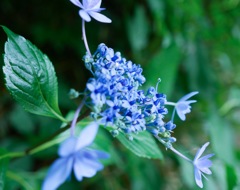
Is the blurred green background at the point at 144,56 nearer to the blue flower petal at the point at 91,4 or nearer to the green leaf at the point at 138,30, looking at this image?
the green leaf at the point at 138,30

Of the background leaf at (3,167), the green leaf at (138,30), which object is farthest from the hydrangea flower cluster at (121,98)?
the green leaf at (138,30)

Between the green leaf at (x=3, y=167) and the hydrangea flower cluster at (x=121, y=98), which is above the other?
the hydrangea flower cluster at (x=121, y=98)

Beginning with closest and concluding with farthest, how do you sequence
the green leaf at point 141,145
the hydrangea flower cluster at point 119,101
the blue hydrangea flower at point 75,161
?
the blue hydrangea flower at point 75,161
the hydrangea flower cluster at point 119,101
the green leaf at point 141,145

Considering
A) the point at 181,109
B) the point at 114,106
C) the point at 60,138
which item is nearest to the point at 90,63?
the point at 114,106

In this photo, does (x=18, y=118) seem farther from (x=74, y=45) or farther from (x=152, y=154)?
(x=152, y=154)

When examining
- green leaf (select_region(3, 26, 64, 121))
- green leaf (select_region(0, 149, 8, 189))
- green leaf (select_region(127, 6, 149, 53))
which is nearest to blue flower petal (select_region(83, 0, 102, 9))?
green leaf (select_region(3, 26, 64, 121))

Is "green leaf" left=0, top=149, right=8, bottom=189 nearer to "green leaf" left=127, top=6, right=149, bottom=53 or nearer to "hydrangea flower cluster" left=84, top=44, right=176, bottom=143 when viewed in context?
"hydrangea flower cluster" left=84, top=44, right=176, bottom=143
